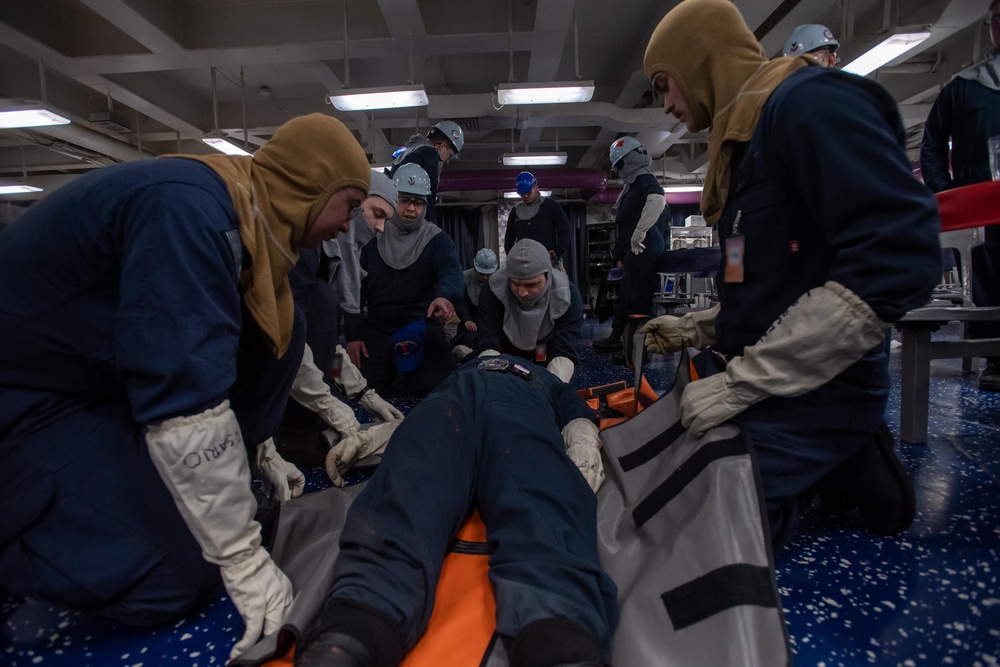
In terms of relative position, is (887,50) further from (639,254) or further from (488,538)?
(488,538)

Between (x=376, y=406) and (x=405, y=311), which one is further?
(x=405, y=311)

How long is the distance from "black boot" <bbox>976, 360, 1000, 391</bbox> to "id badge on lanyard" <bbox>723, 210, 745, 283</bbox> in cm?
218

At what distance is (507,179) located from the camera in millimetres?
8195

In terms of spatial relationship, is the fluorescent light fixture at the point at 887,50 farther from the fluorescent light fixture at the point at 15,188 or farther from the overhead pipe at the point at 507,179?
the fluorescent light fixture at the point at 15,188

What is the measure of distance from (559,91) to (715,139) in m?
4.03

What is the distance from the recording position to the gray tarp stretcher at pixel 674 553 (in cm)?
77

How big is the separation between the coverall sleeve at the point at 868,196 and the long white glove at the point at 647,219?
10.2ft

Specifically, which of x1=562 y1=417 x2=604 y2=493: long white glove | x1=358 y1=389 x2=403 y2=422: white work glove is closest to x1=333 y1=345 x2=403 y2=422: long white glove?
x1=358 y1=389 x2=403 y2=422: white work glove

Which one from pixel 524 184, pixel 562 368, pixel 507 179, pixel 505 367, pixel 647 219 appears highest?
pixel 507 179

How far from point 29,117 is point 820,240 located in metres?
6.54

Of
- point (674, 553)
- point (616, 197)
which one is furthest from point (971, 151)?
point (616, 197)

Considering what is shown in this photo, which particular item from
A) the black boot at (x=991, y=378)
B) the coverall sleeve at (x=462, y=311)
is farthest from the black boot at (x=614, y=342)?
the black boot at (x=991, y=378)

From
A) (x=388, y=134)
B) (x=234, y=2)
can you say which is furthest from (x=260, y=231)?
(x=388, y=134)

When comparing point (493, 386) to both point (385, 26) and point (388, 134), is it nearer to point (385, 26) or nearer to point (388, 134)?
point (385, 26)
